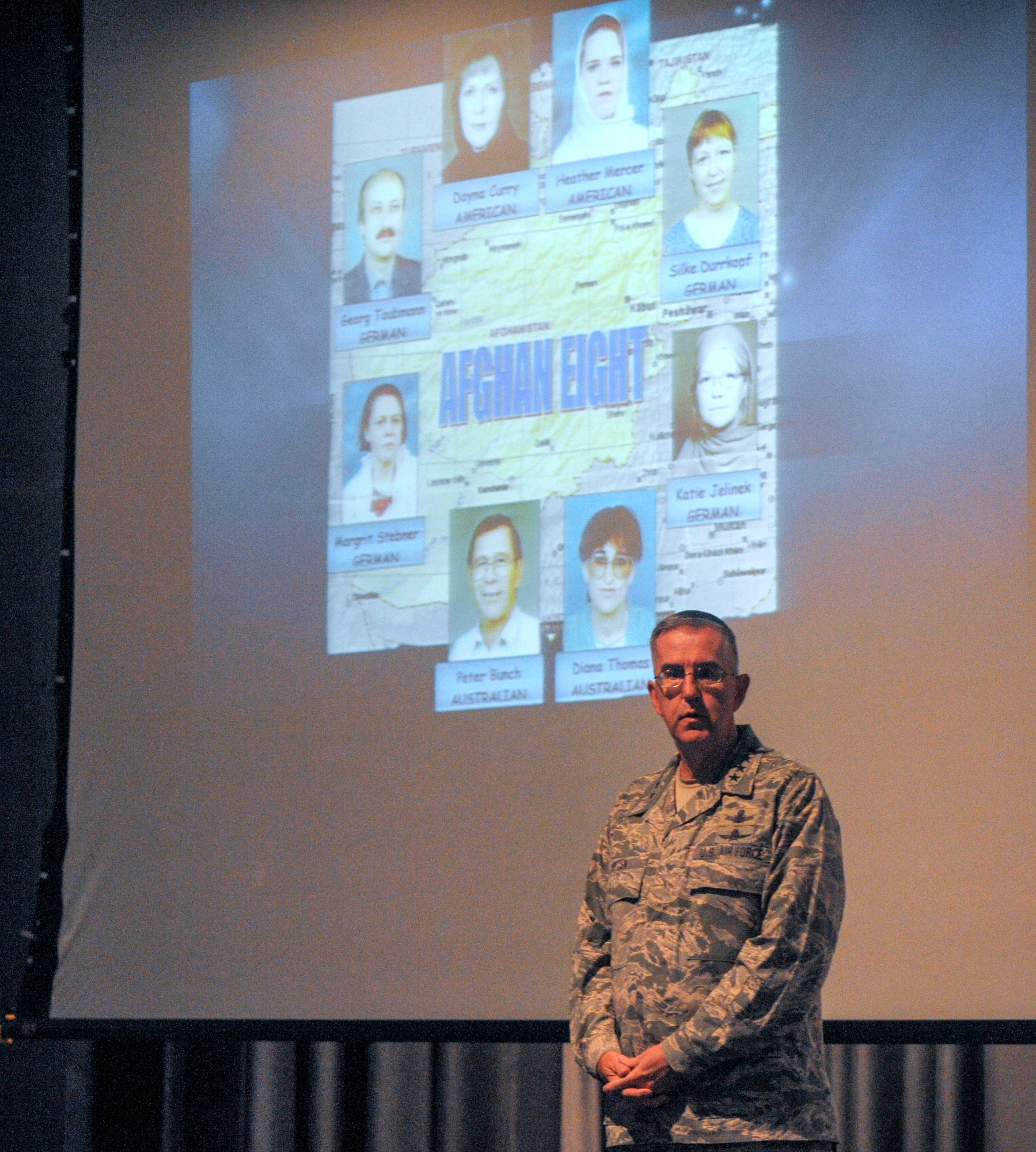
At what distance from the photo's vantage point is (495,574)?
379 cm

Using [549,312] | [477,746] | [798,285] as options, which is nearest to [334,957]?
[477,746]

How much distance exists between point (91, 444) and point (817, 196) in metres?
2.08

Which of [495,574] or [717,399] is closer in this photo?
[717,399]

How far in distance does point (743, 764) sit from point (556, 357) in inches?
63.5

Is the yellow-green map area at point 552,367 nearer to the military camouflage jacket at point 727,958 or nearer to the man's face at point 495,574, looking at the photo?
the man's face at point 495,574

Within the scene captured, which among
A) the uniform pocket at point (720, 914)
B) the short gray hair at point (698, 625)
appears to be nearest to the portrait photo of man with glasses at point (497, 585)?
the short gray hair at point (698, 625)

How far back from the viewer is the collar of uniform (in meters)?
2.38

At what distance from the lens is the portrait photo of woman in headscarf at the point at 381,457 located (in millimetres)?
3947

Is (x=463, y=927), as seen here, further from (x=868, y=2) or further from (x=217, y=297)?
(x=868, y=2)
